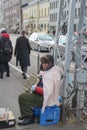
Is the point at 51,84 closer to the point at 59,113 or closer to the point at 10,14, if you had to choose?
the point at 59,113

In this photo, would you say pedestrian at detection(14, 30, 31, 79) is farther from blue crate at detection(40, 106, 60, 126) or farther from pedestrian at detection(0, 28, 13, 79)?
blue crate at detection(40, 106, 60, 126)

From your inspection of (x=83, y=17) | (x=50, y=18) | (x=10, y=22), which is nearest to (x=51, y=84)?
(x=83, y=17)

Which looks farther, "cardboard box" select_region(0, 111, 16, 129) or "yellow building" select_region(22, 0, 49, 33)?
"yellow building" select_region(22, 0, 49, 33)

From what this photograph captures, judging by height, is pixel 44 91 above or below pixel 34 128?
above

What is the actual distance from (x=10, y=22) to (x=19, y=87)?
130m

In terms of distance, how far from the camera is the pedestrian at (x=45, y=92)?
6.28 m

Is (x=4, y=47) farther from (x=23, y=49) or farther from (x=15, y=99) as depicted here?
(x=15, y=99)

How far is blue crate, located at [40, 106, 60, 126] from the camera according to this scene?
6375 mm

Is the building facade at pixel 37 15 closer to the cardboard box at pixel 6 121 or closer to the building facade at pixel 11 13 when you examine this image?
the building facade at pixel 11 13

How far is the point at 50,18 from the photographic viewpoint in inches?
3565

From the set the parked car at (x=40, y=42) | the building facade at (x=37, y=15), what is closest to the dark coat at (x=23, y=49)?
the parked car at (x=40, y=42)

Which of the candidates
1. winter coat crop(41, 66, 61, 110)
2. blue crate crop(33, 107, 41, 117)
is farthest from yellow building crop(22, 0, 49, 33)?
winter coat crop(41, 66, 61, 110)

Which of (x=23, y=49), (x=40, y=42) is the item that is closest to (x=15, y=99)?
(x=23, y=49)

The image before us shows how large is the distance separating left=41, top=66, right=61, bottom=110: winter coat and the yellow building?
87.9 m
